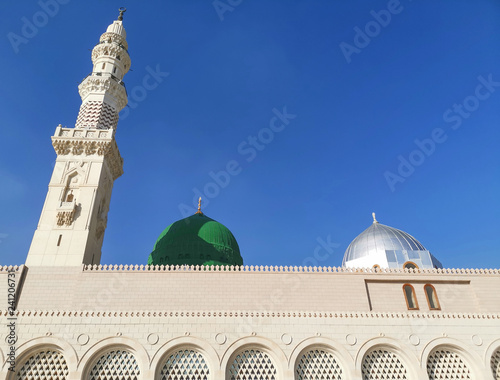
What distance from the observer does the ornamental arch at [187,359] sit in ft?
37.8

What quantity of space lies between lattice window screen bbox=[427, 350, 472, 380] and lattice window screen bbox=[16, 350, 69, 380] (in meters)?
11.7

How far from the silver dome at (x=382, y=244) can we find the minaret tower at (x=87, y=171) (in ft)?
39.9

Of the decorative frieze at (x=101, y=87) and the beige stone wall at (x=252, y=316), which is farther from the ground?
the decorative frieze at (x=101, y=87)

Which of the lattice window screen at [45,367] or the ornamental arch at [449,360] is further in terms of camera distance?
the ornamental arch at [449,360]

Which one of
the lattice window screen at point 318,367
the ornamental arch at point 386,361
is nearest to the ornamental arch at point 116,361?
the lattice window screen at point 318,367

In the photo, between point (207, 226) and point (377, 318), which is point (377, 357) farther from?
point (207, 226)

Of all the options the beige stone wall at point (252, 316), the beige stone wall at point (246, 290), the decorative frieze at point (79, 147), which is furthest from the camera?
the decorative frieze at point (79, 147)

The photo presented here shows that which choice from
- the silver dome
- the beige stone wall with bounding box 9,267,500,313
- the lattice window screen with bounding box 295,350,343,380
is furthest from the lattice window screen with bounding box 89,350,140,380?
the silver dome

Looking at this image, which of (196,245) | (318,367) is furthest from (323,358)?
(196,245)

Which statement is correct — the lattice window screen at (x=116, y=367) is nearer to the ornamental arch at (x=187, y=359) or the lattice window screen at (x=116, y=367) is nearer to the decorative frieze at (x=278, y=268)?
the ornamental arch at (x=187, y=359)

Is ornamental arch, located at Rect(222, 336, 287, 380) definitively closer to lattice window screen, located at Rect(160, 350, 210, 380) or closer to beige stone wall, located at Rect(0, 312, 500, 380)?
beige stone wall, located at Rect(0, 312, 500, 380)

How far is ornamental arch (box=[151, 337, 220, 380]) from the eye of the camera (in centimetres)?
1152

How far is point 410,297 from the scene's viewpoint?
1379 centimetres

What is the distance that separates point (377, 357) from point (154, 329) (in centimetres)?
740
